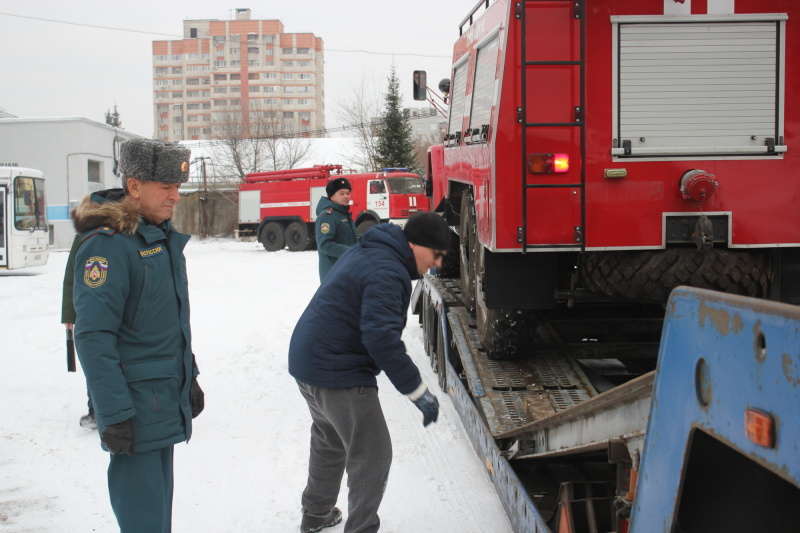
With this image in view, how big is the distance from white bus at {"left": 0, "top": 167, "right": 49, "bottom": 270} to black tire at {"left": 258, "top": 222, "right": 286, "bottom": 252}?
844 centimetres

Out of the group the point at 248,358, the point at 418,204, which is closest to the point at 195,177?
the point at 418,204

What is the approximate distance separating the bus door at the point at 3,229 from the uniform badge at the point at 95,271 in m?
18.7

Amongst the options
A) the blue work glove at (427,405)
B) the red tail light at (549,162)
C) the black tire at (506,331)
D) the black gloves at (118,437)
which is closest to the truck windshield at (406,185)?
the black tire at (506,331)

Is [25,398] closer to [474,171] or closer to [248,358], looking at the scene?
[248,358]

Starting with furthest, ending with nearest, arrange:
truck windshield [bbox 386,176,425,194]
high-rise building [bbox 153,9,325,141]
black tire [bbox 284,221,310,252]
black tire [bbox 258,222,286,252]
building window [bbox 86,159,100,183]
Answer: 1. high-rise building [bbox 153,9,325,141]
2. building window [bbox 86,159,100,183]
3. black tire [bbox 258,222,286,252]
4. black tire [bbox 284,221,310,252]
5. truck windshield [bbox 386,176,425,194]

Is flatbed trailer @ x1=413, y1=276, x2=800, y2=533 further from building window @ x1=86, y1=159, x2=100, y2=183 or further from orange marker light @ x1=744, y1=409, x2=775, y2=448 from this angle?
building window @ x1=86, y1=159, x2=100, y2=183

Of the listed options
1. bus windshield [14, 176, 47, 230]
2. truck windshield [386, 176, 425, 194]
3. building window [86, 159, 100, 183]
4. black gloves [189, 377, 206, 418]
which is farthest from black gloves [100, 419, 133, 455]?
building window [86, 159, 100, 183]

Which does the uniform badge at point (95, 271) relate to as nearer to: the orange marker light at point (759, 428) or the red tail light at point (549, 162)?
the orange marker light at point (759, 428)

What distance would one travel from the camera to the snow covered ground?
Answer: 4.42 m

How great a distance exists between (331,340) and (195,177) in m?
40.3

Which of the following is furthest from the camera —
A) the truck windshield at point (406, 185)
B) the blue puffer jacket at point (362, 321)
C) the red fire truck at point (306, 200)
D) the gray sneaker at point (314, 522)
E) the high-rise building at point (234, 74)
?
the high-rise building at point (234, 74)

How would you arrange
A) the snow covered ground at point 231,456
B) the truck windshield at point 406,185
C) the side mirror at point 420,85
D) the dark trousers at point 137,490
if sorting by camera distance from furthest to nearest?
the truck windshield at point 406,185 < the side mirror at point 420,85 < the snow covered ground at point 231,456 < the dark trousers at point 137,490

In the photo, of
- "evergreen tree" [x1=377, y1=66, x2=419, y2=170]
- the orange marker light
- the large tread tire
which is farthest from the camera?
"evergreen tree" [x1=377, y1=66, x2=419, y2=170]

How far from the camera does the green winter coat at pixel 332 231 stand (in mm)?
7141
